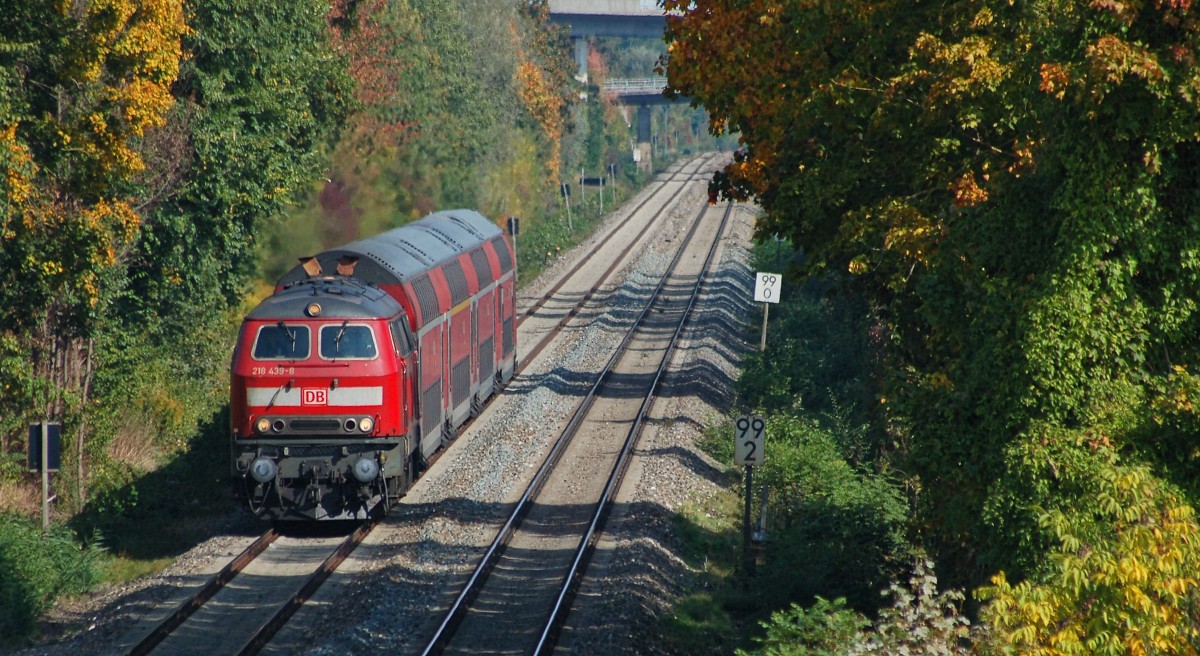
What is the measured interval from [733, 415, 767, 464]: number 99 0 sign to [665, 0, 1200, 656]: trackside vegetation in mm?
1679

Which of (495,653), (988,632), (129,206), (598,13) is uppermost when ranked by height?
(598,13)

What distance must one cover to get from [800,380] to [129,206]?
558 inches

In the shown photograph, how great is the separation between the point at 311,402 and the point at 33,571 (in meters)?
3.98

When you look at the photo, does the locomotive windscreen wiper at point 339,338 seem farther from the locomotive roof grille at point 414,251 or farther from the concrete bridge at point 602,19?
the concrete bridge at point 602,19

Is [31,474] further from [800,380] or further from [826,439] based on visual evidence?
[800,380]

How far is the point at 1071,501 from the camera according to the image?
9062 mm

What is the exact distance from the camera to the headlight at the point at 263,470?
16578 mm

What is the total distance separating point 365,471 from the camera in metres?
16.8

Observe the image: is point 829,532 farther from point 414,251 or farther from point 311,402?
point 414,251

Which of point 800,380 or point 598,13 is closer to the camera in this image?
point 800,380

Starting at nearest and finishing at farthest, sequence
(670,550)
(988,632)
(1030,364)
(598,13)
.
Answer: (988,632), (1030,364), (670,550), (598,13)

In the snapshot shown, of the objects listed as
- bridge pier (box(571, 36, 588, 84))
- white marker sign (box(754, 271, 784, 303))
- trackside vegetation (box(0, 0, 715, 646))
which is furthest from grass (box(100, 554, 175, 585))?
bridge pier (box(571, 36, 588, 84))

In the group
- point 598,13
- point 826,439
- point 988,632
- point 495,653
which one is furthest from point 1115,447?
point 598,13

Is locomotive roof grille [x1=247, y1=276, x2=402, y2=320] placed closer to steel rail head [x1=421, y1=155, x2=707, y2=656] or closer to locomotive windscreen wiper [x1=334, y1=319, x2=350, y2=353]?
locomotive windscreen wiper [x1=334, y1=319, x2=350, y2=353]
